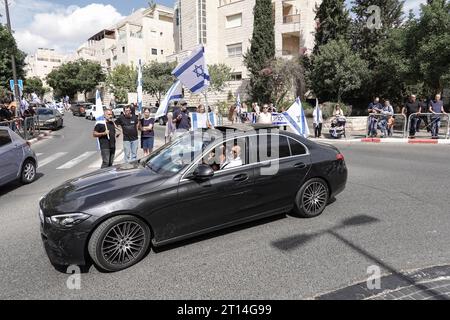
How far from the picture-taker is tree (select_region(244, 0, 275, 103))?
32469mm

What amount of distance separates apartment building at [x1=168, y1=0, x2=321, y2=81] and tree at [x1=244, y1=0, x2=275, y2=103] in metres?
3.16

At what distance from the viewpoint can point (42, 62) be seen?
110 meters

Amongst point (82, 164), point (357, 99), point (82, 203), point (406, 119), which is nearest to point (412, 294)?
point (82, 203)

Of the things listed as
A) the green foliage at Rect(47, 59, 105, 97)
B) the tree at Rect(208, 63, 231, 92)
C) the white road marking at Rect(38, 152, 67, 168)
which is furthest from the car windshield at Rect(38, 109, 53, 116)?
the green foliage at Rect(47, 59, 105, 97)

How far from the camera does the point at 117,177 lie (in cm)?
452

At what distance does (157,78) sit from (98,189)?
4024 cm

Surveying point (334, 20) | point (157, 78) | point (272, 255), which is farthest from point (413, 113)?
point (157, 78)

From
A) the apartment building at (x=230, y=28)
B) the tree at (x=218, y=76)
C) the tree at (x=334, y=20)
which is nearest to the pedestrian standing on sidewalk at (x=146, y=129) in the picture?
the tree at (x=334, y=20)

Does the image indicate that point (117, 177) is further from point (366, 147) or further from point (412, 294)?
point (366, 147)

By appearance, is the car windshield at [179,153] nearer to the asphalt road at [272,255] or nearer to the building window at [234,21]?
the asphalt road at [272,255]

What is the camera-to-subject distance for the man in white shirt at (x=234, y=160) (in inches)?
187

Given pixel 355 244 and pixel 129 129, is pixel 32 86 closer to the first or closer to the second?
pixel 129 129

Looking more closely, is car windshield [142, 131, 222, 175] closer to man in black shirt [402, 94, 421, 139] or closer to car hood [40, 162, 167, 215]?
car hood [40, 162, 167, 215]

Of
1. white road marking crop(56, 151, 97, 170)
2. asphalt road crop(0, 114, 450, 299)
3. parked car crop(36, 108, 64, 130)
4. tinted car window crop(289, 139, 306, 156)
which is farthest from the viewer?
parked car crop(36, 108, 64, 130)
